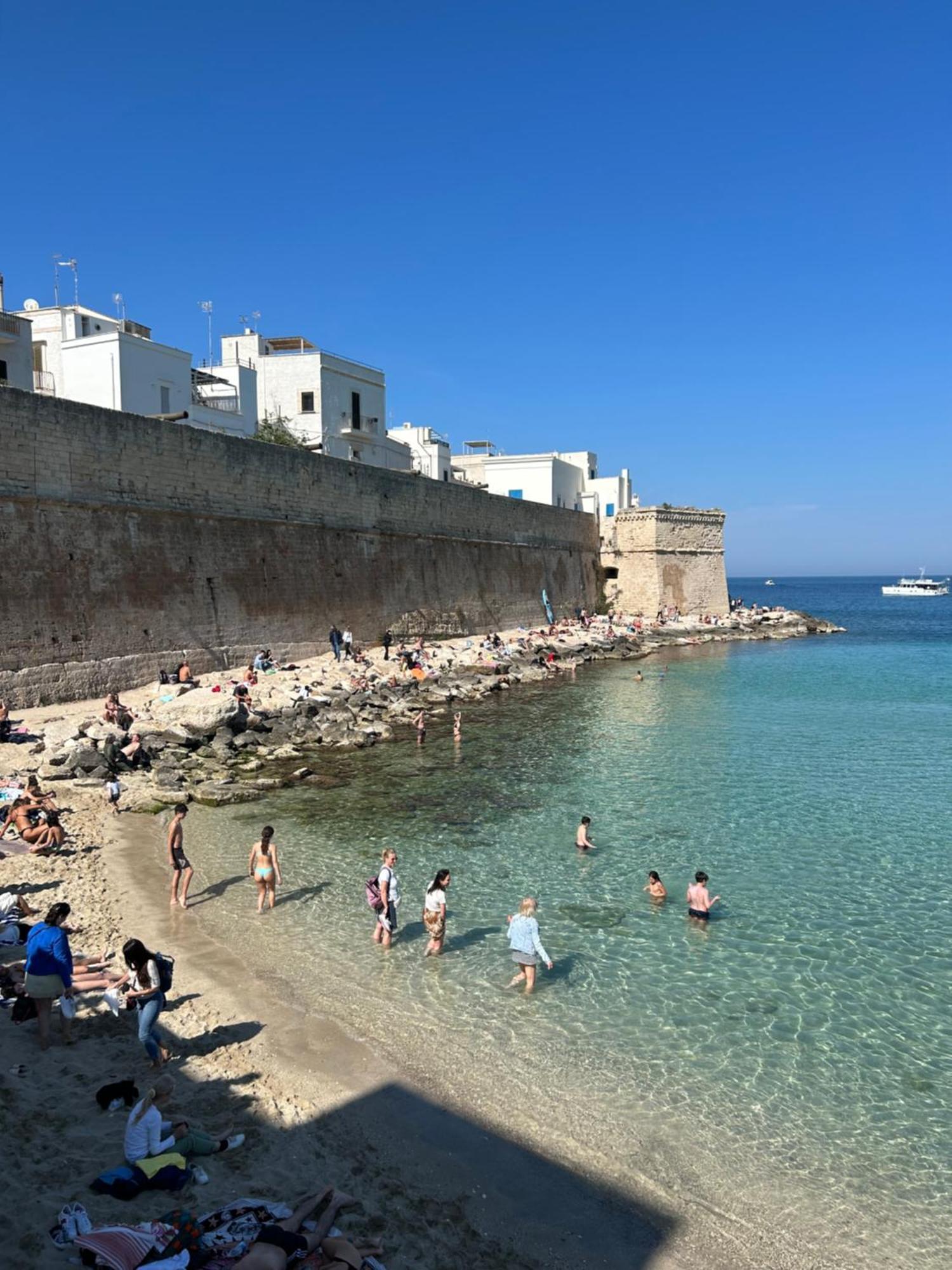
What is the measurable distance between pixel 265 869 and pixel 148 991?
2.58m

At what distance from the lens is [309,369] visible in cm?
3152

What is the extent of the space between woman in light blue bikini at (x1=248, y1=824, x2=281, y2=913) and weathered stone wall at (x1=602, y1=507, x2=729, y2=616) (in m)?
35.0

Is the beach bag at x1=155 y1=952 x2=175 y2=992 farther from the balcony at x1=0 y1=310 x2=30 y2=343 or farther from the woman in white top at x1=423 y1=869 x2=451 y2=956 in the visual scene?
the balcony at x1=0 y1=310 x2=30 y2=343

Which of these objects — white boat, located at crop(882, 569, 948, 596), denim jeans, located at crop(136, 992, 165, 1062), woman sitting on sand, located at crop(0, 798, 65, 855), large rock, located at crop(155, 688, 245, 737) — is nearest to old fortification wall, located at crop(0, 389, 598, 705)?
large rock, located at crop(155, 688, 245, 737)

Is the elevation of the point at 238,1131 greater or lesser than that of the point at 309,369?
lesser

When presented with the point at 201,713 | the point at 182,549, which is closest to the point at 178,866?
the point at 201,713

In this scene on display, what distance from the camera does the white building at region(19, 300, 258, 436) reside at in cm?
2331

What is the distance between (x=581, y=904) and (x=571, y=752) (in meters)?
7.21

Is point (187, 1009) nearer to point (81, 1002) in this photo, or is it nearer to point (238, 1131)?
point (81, 1002)

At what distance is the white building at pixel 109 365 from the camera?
23.3 meters

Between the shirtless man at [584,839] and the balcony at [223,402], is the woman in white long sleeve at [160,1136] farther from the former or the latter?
the balcony at [223,402]

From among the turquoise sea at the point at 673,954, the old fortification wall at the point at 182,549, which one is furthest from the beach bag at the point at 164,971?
the old fortification wall at the point at 182,549

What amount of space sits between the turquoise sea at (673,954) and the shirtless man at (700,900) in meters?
0.20

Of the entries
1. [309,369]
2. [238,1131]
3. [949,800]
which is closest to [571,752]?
[949,800]
